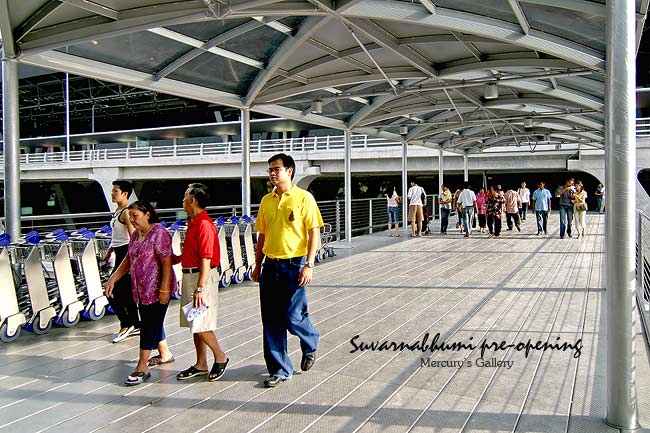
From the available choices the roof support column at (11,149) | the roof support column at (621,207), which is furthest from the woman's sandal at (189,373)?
the roof support column at (11,149)

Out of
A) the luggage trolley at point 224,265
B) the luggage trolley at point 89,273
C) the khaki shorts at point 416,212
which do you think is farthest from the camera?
the khaki shorts at point 416,212

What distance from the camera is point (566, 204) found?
1497 cm

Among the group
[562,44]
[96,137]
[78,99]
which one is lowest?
[562,44]

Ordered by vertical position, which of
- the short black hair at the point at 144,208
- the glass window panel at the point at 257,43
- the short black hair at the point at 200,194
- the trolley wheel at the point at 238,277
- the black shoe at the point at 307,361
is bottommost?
the black shoe at the point at 307,361

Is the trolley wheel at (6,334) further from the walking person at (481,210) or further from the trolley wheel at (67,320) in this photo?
the walking person at (481,210)

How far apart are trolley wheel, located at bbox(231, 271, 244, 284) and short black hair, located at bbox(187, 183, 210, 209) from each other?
13.4 ft

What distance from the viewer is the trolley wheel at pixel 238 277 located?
334 inches

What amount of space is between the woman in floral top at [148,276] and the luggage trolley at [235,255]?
4.01 metres

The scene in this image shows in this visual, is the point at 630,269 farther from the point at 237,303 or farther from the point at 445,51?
the point at 445,51

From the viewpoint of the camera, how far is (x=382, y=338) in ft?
18.0

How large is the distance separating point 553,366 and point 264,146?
111 feet

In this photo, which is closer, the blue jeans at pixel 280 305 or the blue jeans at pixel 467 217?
the blue jeans at pixel 280 305

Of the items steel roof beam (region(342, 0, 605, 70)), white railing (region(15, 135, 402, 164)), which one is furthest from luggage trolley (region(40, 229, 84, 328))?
white railing (region(15, 135, 402, 164))

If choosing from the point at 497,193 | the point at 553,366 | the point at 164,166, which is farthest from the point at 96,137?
the point at 553,366
